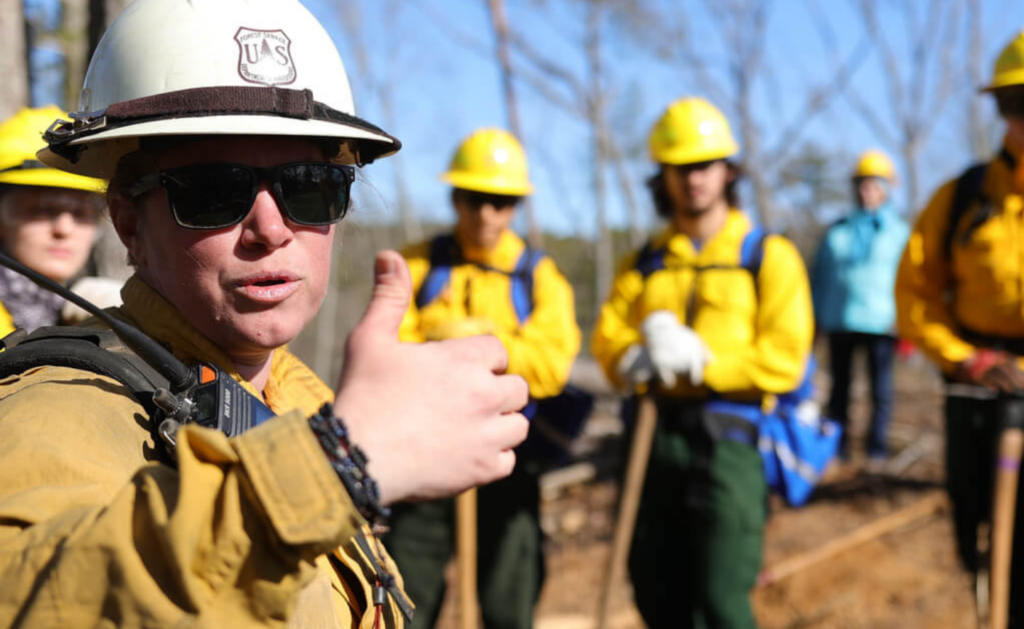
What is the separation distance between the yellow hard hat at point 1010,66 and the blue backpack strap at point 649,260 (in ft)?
4.96

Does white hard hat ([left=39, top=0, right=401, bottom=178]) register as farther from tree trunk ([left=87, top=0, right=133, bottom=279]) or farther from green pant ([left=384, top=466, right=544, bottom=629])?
green pant ([left=384, top=466, right=544, bottom=629])

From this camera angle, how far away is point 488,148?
4508 millimetres

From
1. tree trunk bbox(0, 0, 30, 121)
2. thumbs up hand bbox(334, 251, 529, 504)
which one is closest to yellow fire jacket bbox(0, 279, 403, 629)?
thumbs up hand bbox(334, 251, 529, 504)

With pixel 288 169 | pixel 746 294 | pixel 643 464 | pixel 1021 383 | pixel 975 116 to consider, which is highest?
pixel 975 116

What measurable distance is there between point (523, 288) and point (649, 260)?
0.64 meters

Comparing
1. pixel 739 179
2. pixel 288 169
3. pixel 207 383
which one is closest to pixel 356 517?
pixel 207 383

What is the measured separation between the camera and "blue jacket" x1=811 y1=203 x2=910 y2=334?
7.44 meters

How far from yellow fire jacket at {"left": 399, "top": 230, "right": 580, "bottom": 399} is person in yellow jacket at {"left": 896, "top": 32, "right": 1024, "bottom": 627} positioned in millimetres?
1583

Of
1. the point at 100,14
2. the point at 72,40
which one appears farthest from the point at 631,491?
the point at 72,40

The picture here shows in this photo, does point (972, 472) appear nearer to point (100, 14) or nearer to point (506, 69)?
point (100, 14)

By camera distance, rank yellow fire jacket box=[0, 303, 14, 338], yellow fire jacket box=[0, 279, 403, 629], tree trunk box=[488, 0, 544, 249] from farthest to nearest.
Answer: tree trunk box=[488, 0, 544, 249]
yellow fire jacket box=[0, 303, 14, 338]
yellow fire jacket box=[0, 279, 403, 629]

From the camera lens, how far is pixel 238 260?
1.33 metres

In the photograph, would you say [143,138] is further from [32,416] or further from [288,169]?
[32,416]

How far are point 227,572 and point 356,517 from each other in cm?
14
